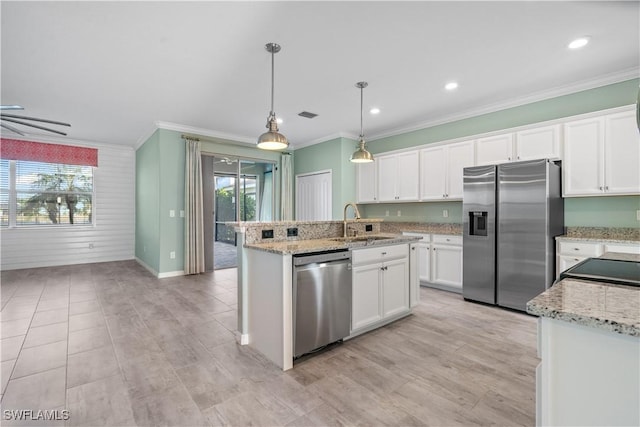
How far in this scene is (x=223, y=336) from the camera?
290cm

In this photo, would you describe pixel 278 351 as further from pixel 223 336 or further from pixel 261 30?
pixel 261 30

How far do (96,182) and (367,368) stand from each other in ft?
24.1

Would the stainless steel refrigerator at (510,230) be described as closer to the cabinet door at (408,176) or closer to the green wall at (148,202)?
the cabinet door at (408,176)

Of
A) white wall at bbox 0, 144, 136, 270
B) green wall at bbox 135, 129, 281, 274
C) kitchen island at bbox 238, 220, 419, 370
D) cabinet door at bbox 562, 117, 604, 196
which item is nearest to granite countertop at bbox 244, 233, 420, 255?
kitchen island at bbox 238, 220, 419, 370

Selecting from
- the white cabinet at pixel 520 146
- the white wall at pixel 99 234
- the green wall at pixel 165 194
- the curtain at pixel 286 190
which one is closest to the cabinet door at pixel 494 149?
the white cabinet at pixel 520 146

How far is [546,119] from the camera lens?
12.5 feet

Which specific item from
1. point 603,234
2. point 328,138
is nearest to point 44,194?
point 328,138

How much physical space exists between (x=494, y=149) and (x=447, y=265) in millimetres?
1777

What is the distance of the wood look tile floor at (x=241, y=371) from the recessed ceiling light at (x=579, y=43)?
2.79 metres

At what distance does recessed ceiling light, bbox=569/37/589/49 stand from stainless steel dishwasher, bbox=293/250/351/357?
9.47ft

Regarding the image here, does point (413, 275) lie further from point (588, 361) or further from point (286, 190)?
point (286, 190)

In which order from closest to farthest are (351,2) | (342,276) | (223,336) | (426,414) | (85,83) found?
(426,414)
(351,2)
(342,276)
(223,336)
(85,83)

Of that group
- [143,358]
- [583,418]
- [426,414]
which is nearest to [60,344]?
[143,358]

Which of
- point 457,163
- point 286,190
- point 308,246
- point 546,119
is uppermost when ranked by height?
point 546,119
